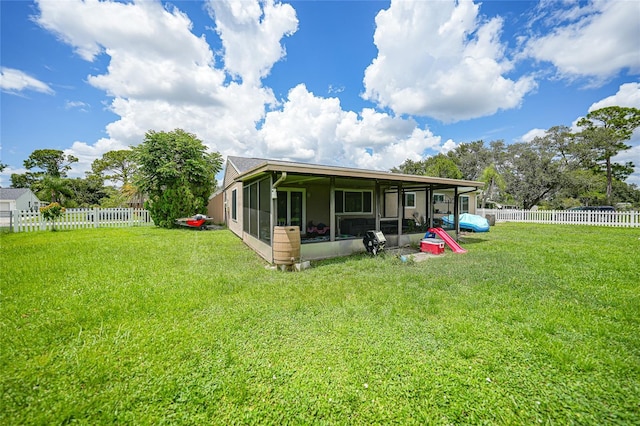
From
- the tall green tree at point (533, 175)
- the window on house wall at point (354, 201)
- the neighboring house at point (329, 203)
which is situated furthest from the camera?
the tall green tree at point (533, 175)

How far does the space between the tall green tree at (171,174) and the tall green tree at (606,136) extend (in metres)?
34.1

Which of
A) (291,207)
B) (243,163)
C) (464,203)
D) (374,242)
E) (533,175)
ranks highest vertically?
(533,175)

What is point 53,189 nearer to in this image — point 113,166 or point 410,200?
point 113,166

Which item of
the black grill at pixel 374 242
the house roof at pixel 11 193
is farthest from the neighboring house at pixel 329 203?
the house roof at pixel 11 193

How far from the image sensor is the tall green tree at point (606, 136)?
24.1 m

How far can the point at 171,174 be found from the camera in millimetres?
12828

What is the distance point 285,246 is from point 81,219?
13298 millimetres

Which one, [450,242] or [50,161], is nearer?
[450,242]

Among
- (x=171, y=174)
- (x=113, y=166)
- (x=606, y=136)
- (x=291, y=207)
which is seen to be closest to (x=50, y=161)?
(x=113, y=166)

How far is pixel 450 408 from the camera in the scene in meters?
1.97

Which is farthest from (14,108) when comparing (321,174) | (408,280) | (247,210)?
(408,280)

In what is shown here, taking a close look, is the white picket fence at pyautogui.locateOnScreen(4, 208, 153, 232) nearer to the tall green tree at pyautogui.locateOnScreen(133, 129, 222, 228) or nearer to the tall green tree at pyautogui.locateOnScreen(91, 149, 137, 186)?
the tall green tree at pyautogui.locateOnScreen(133, 129, 222, 228)

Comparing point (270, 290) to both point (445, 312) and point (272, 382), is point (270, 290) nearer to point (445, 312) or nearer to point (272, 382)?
point (272, 382)

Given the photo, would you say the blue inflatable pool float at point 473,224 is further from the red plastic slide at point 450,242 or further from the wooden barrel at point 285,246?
the wooden barrel at point 285,246
